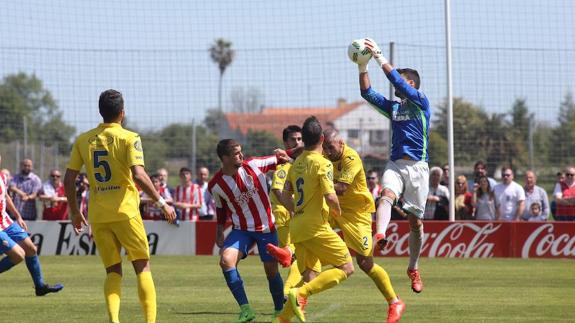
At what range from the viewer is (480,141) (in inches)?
926

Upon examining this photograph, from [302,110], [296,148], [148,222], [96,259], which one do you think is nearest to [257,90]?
[302,110]

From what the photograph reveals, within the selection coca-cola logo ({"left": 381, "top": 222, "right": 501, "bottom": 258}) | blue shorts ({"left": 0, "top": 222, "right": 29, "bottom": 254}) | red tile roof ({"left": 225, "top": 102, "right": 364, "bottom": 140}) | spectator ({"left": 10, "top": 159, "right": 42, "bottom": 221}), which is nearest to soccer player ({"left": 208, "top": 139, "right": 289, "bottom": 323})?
blue shorts ({"left": 0, "top": 222, "right": 29, "bottom": 254})

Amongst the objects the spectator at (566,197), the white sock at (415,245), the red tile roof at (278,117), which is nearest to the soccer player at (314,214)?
the white sock at (415,245)

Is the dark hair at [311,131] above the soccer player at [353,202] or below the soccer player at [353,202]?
above

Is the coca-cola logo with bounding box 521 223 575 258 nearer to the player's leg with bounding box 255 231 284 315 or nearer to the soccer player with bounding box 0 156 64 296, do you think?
the soccer player with bounding box 0 156 64 296

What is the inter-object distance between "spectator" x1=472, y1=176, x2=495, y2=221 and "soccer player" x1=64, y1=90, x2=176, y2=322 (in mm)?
13117

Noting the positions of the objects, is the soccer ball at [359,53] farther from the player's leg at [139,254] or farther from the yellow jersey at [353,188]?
the player's leg at [139,254]

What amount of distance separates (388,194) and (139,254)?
128 inches

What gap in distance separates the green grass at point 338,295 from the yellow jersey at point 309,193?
4.33 ft

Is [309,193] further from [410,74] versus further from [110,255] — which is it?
[410,74]

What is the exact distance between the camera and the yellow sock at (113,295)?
9.57m

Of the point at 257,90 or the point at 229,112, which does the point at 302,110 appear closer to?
the point at 257,90

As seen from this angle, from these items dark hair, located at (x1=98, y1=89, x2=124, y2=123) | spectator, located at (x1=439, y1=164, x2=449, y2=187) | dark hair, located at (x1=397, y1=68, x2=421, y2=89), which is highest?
dark hair, located at (x1=397, y1=68, x2=421, y2=89)

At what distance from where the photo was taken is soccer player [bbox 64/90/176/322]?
955cm
